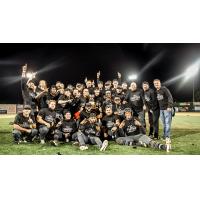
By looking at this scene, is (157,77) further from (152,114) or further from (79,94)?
(79,94)

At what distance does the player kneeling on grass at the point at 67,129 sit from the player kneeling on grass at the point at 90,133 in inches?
4.1

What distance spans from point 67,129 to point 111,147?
68cm

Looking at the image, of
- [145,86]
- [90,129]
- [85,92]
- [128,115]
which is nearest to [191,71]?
[145,86]

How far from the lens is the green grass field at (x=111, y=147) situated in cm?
437

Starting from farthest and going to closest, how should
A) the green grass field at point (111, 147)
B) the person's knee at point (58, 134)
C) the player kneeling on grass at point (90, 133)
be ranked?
the person's knee at point (58, 134)
the player kneeling on grass at point (90, 133)
the green grass field at point (111, 147)

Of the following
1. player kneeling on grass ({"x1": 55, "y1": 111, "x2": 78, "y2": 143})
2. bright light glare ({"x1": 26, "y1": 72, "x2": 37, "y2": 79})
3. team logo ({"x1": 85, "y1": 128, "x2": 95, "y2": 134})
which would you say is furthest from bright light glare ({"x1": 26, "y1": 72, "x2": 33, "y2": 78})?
team logo ({"x1": 85, "y1": 128, "x2": 95, "y2": 134})

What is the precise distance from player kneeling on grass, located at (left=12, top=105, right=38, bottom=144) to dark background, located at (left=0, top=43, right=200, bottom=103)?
23 cm

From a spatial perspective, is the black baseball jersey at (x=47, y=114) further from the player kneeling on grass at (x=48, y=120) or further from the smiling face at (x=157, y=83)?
the smiling face at (x=157, y=83)

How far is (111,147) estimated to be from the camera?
4480 millimetres

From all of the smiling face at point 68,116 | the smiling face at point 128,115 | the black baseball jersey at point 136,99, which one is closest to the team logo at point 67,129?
the smiling face at point 68,116

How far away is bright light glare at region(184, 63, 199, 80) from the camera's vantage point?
468 cm

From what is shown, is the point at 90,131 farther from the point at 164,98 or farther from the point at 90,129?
the point at 164,98
